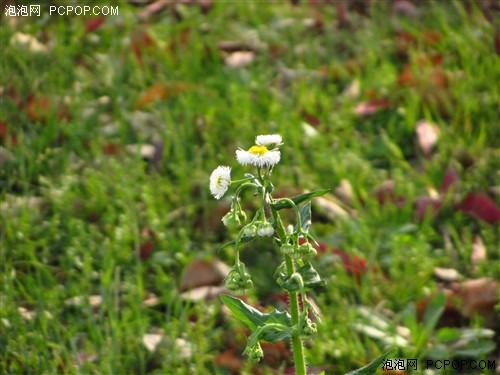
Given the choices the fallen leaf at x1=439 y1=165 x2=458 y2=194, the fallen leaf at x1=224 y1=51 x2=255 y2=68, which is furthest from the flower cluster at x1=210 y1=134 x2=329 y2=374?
the fallen leaf at x1=224 y1=51 x2=255 y2=68

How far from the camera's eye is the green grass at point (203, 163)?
173 centimetres

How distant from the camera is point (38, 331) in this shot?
1677 mm

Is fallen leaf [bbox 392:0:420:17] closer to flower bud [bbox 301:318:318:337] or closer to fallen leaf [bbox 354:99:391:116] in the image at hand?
fallen leaf [bbox 354:99:391:116]

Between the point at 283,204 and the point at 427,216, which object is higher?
the point at 283,204

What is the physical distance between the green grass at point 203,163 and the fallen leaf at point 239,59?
0.15 feet

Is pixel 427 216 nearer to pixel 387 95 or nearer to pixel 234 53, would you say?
pixel 387 95

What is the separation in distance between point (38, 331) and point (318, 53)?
1565 mm

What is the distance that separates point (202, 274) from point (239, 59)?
1.09 meters

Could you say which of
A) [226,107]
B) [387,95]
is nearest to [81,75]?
[226,107]

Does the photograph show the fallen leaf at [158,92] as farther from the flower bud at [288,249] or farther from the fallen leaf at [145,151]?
the flower bud at [288,249]

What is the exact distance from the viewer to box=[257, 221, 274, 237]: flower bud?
108 centimetres

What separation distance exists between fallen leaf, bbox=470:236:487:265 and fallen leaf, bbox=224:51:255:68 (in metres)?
1.12

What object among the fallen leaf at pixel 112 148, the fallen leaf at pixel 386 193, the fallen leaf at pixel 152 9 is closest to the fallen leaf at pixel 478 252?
the fallen leaf at pixel 386 193

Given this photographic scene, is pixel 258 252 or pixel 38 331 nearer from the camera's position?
pixel 38 331
